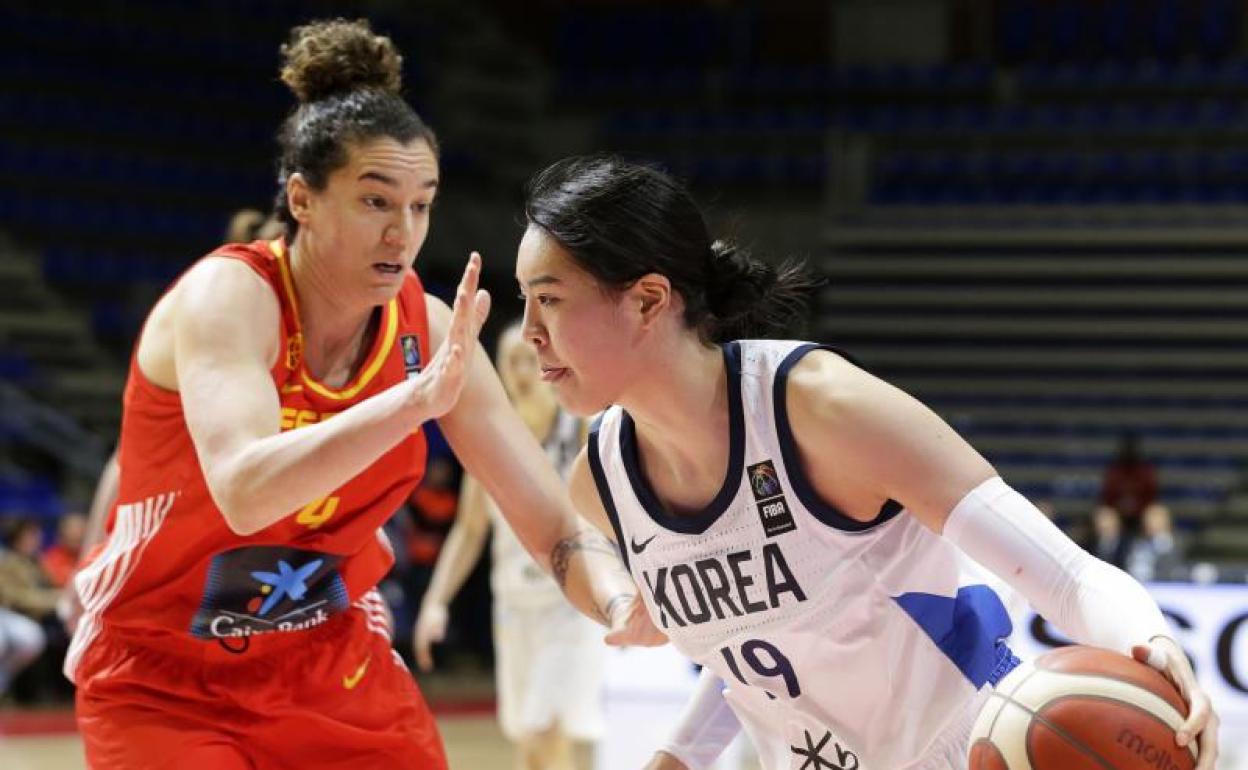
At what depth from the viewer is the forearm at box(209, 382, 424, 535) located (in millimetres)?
2506

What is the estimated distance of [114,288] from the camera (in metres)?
15.4

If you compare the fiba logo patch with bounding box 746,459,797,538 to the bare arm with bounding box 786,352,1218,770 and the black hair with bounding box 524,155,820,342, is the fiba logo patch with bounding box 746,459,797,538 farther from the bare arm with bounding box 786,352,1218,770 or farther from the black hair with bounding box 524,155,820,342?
the black hair with bounding box 524,155,820,342

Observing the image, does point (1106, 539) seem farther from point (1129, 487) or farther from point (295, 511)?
point (295, 511)

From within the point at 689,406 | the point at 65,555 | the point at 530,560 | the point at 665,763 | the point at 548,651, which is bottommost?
the point at 65,555

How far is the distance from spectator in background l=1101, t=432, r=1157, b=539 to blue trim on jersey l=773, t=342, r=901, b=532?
1098 centimetres

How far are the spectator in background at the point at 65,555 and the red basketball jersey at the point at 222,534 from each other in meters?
8.09

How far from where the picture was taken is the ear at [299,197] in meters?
2.97

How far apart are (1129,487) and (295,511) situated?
1130 centimetres

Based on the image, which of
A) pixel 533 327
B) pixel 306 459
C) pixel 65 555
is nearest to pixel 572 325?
pixel 533 327

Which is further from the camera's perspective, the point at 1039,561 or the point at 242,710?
the point at 242,710

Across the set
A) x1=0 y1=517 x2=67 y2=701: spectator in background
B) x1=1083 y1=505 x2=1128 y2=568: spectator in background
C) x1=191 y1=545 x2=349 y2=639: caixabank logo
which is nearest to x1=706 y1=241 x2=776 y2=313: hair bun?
x1=191 y1=545 x2=349 y2=639: caixabank logo

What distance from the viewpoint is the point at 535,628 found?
6359 millimetres

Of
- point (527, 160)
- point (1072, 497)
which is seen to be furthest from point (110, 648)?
point (527, 160)

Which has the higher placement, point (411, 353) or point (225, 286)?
point (225, 286)
